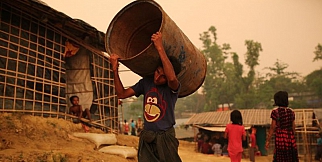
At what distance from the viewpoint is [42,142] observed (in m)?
5.35

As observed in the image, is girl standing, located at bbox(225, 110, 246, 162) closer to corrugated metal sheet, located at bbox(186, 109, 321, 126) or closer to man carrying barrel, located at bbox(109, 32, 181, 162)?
man carrying barrel, located at bbox(109, 32, 181, 162)

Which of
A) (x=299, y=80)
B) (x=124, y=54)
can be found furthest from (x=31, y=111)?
(x=299, y=80)

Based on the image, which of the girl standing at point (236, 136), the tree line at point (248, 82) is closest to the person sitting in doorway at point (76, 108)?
the girl standing at point (236, 136)

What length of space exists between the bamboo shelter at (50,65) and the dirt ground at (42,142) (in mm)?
547

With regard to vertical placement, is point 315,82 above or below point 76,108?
above

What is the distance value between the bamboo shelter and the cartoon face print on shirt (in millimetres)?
4504

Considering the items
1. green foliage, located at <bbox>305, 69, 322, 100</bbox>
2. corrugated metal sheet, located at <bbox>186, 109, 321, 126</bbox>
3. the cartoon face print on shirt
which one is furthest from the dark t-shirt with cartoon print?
green foliage, located at <bbox>305, 69, 322, 100</bbox>

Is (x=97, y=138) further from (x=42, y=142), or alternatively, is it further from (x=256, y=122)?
(x=256, y=122)

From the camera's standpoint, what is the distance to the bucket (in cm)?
231

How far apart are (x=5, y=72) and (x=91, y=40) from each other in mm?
2968

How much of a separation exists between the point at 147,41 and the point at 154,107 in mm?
828

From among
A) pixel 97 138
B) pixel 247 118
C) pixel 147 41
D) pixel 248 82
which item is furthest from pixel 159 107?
pixel 248 82

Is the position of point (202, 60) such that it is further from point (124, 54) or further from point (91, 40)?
point (91, 40)

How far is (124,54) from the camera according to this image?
2771mm
